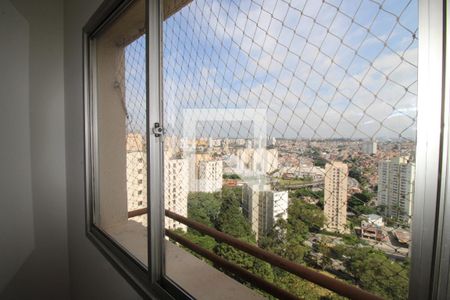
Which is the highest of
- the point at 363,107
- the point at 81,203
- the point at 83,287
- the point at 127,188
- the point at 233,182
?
the point at 363,107

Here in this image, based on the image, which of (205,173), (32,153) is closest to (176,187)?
(205,173)

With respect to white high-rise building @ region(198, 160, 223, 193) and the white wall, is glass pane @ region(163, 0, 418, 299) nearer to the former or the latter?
white high-rise building @ region(198, 160, 223, 193)

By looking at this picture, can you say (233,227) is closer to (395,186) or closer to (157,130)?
(157,130)

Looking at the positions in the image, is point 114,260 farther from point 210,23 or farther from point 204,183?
point 210,23

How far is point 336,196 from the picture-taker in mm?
856

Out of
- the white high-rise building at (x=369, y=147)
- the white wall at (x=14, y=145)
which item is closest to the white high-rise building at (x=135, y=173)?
the white wall at (x=14, y=145)

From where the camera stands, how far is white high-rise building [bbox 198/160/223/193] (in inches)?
54.9

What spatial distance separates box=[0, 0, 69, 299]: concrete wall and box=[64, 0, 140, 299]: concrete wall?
0.09 m

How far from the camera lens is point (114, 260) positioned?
1295 millimetres

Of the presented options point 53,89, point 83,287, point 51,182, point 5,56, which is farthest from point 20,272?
point 5,56

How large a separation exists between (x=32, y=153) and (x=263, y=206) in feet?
6.02

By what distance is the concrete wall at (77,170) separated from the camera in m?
1.56

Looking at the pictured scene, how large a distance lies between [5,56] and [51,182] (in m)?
0.98

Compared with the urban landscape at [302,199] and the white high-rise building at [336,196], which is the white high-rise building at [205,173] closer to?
the urban landscape at [302,199]
